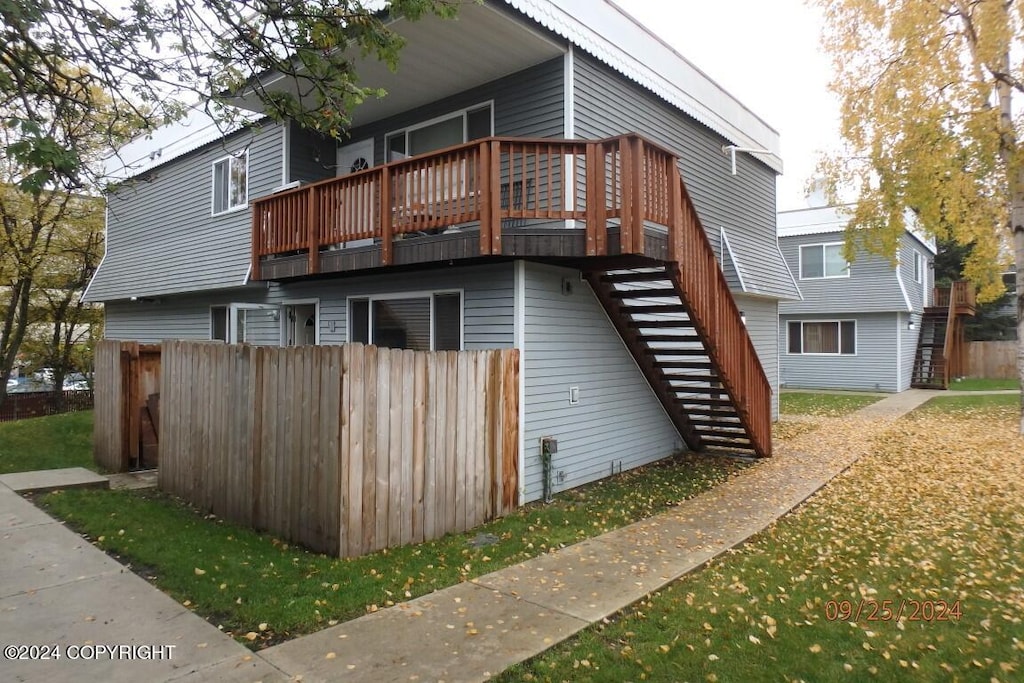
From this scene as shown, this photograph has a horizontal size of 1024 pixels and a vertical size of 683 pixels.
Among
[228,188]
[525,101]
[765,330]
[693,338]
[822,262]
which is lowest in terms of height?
[693,338]

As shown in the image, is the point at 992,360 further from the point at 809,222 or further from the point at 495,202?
the point at 495,202

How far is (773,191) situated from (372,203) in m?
10.8

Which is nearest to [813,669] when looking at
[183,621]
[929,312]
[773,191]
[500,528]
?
[500,528]

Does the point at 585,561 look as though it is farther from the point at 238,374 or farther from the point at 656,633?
the point at 238,374

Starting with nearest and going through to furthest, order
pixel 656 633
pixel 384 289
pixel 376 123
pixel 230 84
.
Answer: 1. pixel 656 633
2. pixel 230 84
3. pixel 384 289
4. pixel 376 123

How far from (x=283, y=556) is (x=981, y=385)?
2643cm

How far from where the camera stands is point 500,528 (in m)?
6.12

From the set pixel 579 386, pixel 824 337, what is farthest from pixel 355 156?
pixel 824 337

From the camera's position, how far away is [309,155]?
1099 cm

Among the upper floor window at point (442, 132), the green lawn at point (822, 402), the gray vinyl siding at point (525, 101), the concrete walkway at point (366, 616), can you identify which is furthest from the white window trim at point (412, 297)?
the green lawn at point (822, 402)

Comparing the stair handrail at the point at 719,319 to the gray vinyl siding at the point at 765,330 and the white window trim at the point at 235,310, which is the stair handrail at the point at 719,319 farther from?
the white window trim at the point at 235,310

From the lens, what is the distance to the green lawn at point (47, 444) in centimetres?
902

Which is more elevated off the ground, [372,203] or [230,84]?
[230,84]
